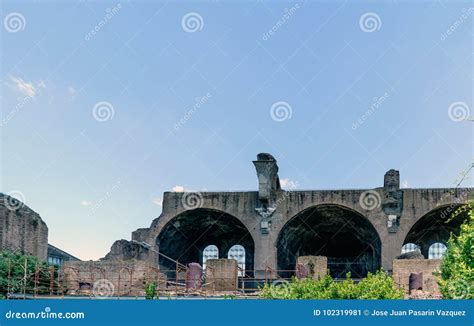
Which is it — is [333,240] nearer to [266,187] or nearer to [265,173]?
[266,187]

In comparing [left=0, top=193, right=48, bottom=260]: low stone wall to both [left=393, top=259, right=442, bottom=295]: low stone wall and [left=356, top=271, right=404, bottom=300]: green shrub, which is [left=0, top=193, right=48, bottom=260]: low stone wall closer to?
[left=393, top=259, right=442, bottom=295]: low stone wall

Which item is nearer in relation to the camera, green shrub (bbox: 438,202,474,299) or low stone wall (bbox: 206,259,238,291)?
green shrub (bbox: 438,202,474,299)

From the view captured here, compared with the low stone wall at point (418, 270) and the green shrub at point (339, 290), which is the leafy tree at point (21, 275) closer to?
the green shrub at point (339, 290)

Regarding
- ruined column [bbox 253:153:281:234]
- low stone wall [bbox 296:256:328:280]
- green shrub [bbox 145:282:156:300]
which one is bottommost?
green shrub [bbox 145:282:156:300]

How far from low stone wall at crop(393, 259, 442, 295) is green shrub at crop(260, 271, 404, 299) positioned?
6.83 meters

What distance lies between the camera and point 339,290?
11.9 meters

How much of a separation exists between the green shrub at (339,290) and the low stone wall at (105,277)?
7.62 meters

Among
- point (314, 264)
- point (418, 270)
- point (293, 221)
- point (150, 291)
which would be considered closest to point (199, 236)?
point (293, 221)

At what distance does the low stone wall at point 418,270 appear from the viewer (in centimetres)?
1922

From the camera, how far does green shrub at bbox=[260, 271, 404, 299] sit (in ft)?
38.8

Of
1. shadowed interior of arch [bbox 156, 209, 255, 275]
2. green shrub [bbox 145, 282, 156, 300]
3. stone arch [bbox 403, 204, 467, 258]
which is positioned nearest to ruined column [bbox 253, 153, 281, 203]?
shadowed interior of arch [bbox 156, 209, 255, 275]

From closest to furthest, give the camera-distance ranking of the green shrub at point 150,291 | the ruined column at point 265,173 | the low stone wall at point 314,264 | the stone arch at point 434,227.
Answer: the green shrub at point 150,291 < the low stone wall at point 314,264 < the stone arch at point 434,227 < the ruined column at point 265,173

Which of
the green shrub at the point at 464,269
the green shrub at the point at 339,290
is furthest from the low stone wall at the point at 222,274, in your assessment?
the green shrub at the point at 464,269

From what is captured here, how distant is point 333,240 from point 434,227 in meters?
5.23
